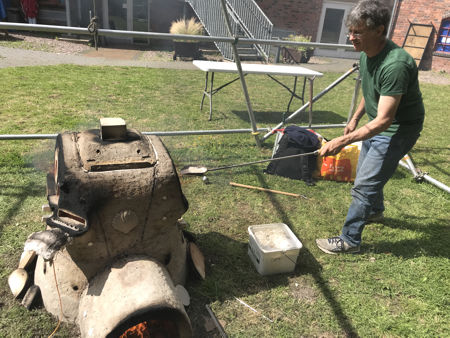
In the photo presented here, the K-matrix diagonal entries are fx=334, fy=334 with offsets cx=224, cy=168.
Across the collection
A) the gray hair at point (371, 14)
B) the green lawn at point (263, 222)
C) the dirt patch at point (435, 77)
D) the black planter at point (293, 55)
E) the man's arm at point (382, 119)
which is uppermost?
the gray hair at point (371, 14)

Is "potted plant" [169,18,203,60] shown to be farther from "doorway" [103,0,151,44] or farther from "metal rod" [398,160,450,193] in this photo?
"metal rod" [398,160,450,193]

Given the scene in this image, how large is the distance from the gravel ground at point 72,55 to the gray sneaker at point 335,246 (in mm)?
9465

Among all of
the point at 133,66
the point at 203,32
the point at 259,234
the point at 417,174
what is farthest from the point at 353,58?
the point at 259,234

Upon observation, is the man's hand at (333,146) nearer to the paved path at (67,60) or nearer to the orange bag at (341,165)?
the orange bag at (341,165)

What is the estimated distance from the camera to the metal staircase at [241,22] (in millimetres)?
12977

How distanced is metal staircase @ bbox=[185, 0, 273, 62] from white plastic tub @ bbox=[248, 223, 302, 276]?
36.0 ft

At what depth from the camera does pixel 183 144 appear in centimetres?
534

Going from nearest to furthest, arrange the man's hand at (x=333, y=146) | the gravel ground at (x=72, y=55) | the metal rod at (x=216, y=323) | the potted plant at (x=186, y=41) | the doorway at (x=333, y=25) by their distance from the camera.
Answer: the metal rod at (x=216, y=323), the man's hand at (x=333, y=146), the gravel ground at (x=72, y=55), the potted plant at (x=186, y=41), the doorway at (x=333, y=25)

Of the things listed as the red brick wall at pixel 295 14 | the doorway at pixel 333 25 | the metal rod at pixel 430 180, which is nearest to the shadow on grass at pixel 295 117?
the metal rod at pixel 430 180

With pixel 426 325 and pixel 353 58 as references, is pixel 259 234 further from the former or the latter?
pixel 353 58

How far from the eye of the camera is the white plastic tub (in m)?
2.82

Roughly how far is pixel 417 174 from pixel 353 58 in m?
15.6

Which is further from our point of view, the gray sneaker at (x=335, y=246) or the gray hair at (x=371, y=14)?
the gray sneaker at (x=335, y=246)

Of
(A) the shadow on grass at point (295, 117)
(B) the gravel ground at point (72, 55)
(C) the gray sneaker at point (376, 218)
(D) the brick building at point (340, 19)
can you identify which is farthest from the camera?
(D) the brick building at point (340, 19)
